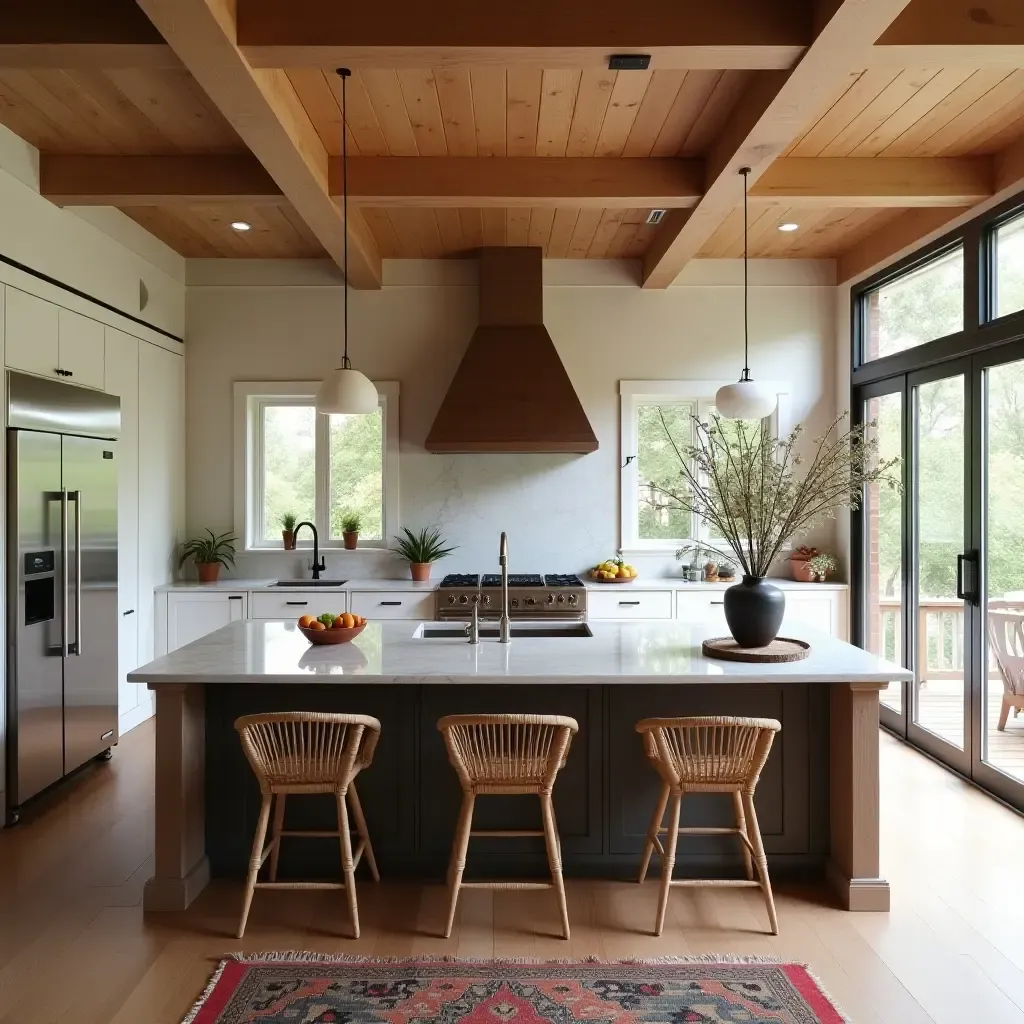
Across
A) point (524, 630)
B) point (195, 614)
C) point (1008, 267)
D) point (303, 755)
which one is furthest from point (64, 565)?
point (1008, 267)

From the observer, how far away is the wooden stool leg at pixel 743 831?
2.74 m

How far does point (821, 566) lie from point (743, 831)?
2.94 meters

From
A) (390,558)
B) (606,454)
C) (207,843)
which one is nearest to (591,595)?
(606,454)

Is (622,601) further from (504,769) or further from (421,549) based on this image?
(504,769)

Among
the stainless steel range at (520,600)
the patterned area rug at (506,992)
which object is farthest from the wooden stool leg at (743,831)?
the stainless steel range at (520,600)

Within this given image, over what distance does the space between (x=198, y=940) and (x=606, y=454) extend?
3.96m

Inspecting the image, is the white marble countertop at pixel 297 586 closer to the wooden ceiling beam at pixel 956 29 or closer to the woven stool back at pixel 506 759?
the woven stool back at pixel 506 759

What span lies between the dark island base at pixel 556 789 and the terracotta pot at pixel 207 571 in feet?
8.55

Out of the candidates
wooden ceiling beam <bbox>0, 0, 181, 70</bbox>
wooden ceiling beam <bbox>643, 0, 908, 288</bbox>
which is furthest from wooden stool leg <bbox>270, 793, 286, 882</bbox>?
wooden ceiling beam <bbox>643, 0, 908, 288</bbox>

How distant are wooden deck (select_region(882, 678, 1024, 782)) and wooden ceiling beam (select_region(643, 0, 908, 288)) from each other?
Result: 2686 millimetres

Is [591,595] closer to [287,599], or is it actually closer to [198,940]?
[287,599]

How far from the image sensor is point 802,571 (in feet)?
18.1

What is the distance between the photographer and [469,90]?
3203 mm

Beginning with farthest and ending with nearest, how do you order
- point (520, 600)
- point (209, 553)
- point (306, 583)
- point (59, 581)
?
point (209, 553) < point (306, 583) < point (520, 600) < point (59, 581)
